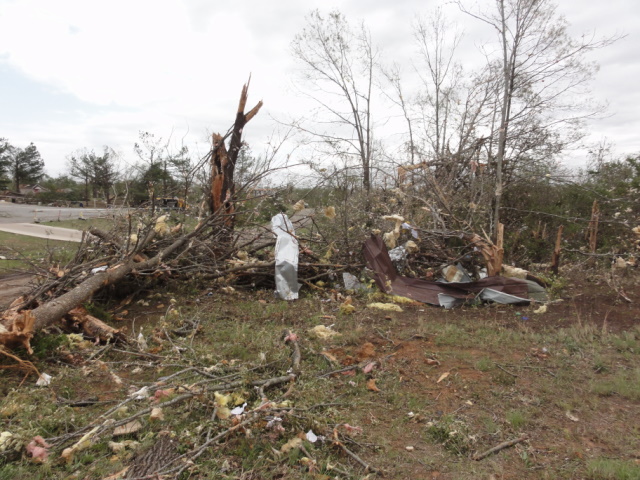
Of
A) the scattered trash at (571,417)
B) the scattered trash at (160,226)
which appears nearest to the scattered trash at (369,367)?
the scattered trash at (571,417)

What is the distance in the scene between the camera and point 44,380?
288 centimetres

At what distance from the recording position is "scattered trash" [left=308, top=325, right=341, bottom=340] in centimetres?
382

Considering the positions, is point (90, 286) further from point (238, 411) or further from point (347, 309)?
point (347, 309)

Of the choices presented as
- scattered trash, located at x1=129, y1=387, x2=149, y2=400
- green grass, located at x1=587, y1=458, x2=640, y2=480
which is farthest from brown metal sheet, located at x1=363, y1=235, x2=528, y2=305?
scattered trash, located at x1=129, y1=387, x2=149, y2=400

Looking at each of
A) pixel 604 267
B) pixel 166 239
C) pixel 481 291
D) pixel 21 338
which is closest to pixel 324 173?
pixel 166 239

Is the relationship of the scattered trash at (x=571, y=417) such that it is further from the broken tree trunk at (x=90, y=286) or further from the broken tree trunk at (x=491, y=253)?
the broken tree trunk at (x=90, y=286)

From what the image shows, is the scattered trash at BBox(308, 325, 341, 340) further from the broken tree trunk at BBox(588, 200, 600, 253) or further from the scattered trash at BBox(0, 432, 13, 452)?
the broken tree trunk at BBox(588, 200, 600, 253)

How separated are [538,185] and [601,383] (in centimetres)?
637

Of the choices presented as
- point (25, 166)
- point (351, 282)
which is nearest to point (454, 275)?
point (351, 282)

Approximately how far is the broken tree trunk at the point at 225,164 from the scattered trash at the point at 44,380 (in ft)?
11.8

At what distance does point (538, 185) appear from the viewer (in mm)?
8359

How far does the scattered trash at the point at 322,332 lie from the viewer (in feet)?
12.5

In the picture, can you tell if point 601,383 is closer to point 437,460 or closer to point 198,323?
point 437,460

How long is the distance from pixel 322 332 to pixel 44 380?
219 cm
